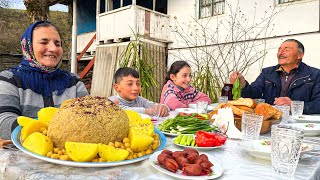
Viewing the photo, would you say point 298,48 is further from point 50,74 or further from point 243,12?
point 243,12

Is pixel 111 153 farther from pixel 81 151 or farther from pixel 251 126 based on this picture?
pixel 251 126

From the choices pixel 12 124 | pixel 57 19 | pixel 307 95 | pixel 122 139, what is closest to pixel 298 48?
pixel 307 95

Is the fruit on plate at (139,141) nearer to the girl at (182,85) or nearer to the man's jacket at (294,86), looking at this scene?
the girl at (182,85)

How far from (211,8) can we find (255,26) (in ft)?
5.95

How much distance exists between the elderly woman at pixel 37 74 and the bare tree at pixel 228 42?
480 centimetres

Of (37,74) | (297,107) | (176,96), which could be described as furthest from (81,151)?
(176,96)

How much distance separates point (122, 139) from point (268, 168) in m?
0.66

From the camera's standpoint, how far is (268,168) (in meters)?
1.12

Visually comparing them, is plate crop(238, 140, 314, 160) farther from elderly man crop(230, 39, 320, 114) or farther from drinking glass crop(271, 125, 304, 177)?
elderly man crop(230, 39, 320, 114)

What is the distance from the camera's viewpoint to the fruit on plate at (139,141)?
109 cm

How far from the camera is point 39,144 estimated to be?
1.05 meters

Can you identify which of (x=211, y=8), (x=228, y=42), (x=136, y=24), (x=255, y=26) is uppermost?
(x=211, y=8)

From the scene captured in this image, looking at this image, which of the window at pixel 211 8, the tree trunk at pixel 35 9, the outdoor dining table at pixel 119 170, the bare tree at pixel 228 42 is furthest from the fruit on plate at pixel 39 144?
the window at pixel 211 8

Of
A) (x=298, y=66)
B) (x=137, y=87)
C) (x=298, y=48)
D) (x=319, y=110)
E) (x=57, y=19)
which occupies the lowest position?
(x=319, y=110)
